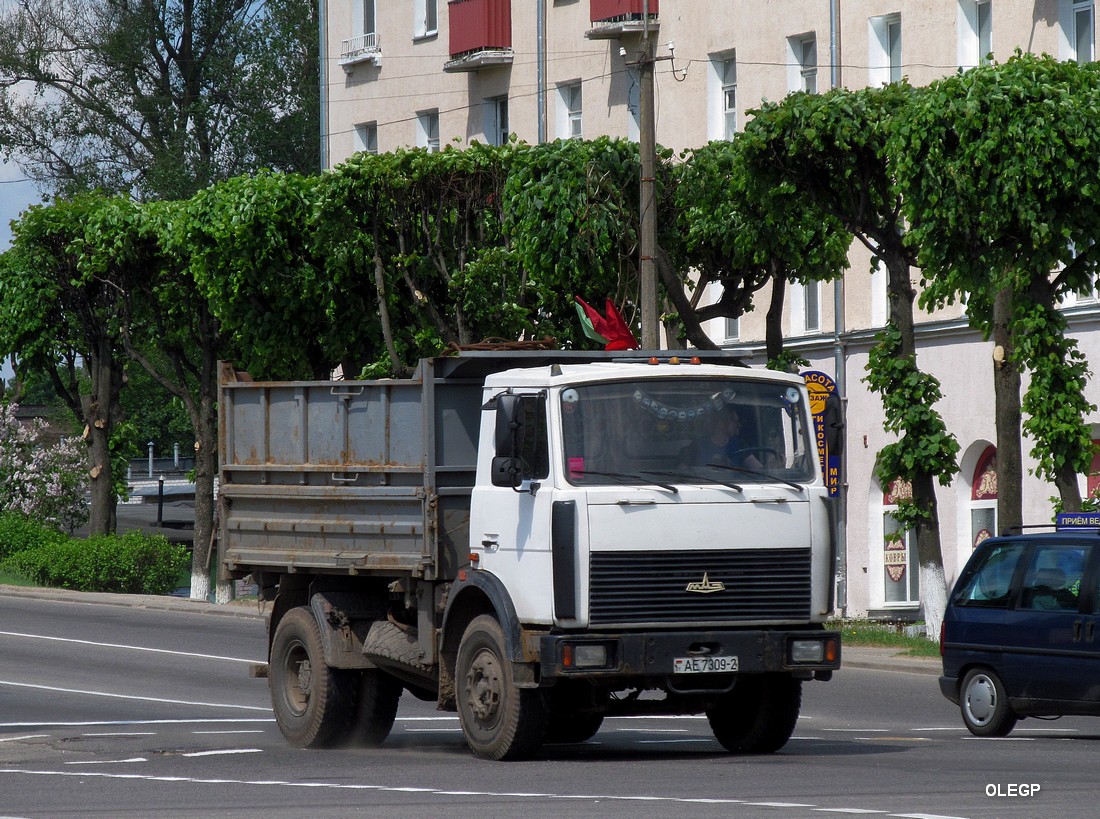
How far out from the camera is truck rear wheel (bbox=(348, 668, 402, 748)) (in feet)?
48.3

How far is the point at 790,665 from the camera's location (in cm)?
1251

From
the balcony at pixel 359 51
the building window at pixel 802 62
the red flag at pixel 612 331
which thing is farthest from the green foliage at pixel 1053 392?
the balcony at pixel 359 51

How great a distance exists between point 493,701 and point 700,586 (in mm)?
1547

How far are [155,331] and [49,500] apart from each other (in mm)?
10360

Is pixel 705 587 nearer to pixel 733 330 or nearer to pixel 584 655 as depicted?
pixel 584 655

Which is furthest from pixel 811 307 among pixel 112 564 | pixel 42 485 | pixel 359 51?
pixel 42 485

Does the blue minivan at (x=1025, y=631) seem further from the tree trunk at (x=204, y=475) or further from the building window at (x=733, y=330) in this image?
the tree trunk at (x=204, y=475)

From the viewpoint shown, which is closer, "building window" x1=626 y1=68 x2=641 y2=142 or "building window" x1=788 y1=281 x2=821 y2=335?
"building window" x1=788 y1=281 x2=821 y2=335

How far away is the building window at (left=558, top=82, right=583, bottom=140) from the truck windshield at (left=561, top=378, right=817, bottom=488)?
28.6 m

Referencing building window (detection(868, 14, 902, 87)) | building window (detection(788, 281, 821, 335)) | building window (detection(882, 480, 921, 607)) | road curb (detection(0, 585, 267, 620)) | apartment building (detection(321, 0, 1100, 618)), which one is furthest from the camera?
building window (detection(788, 281, 821, 335))

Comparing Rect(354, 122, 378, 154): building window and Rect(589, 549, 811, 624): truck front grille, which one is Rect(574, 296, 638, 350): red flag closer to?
Rect(589, 549, 811, 624): truck front grille

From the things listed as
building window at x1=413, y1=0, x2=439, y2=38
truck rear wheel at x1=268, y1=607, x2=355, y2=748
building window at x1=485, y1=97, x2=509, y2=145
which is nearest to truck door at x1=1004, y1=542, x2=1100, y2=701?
truck rear wheel at x1=268, y1=607, x2=355, y2=748

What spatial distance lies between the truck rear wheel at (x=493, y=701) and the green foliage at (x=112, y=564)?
28.8m

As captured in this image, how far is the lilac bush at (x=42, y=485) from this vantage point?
4947 centimetres
